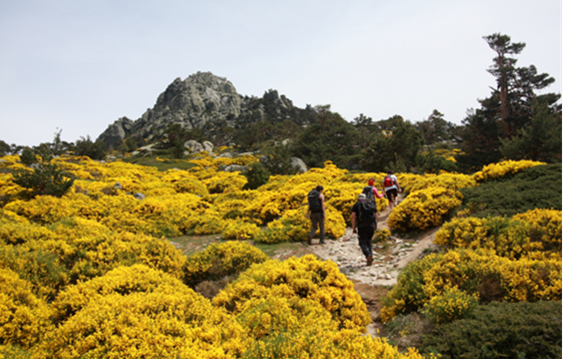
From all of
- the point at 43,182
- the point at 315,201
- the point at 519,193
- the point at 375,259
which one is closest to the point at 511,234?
the point at 375,259

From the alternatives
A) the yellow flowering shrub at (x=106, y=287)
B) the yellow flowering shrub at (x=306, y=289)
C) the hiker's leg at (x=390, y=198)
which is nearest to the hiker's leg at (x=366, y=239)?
the yellow flowering shrub at (x=306, y=289)

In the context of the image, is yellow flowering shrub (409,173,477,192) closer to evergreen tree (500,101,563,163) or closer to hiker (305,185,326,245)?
hiker (305,185,326,245)

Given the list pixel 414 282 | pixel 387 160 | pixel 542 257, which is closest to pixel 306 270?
pixel 414 282

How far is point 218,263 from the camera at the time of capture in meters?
6.72

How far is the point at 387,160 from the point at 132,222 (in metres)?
21.9

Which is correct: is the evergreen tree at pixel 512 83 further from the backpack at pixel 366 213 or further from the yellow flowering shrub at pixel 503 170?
the backpack at pixel 366 213

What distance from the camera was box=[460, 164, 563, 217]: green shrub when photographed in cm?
814

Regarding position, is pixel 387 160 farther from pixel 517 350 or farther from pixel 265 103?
pixel 265 103

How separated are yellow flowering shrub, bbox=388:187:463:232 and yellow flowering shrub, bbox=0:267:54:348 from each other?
9442 mm

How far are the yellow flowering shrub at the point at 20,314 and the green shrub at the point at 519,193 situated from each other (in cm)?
915

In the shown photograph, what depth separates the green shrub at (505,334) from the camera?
3090 millimetres

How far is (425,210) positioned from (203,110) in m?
113

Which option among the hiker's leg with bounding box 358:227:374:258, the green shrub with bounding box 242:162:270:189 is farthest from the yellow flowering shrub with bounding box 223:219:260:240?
the green shrub with bounding box 242:162:270:189

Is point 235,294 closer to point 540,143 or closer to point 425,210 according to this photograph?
point 425,210
